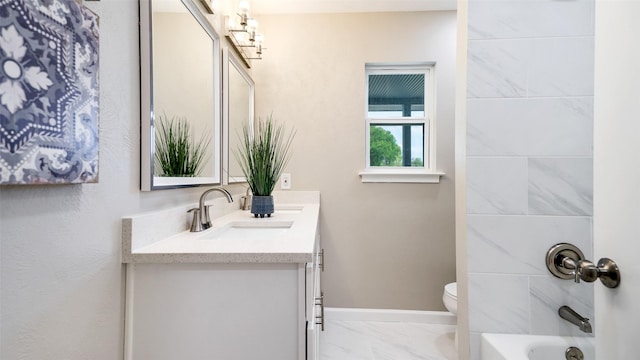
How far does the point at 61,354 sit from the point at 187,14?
123cm

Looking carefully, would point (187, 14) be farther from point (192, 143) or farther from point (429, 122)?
point (429, 122)

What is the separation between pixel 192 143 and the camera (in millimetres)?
1265

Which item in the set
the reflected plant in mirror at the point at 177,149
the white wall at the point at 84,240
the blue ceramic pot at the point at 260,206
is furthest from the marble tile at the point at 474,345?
the reflected plant in mirror at the point at 177,149

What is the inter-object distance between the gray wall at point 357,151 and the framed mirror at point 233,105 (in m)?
0.26

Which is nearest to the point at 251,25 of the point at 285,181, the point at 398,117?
the point at 285,181

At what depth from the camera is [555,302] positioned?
3.62ft

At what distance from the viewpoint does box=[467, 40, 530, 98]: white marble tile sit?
1102mm

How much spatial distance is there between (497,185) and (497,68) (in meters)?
0.45

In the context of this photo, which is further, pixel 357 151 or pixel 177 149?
pixel 357 151

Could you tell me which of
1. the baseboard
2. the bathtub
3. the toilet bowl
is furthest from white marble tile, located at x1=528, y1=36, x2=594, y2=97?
the baseboard

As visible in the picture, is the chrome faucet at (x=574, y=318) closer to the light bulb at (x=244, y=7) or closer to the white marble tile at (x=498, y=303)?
the white marble tile at (x=498, y=303)

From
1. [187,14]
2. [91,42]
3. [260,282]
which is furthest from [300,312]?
[187,14]

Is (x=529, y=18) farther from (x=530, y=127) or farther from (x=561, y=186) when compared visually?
(x=561, y=186)

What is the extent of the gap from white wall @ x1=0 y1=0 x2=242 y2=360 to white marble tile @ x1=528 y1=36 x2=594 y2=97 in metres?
1.41
